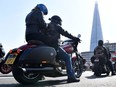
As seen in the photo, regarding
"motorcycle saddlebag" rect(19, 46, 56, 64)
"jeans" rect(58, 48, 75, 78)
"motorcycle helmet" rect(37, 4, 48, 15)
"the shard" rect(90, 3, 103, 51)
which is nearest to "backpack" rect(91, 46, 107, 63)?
"jeans" rect(58, 48, 75, 78)

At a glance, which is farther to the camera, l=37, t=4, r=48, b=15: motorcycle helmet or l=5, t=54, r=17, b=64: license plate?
l=37, t=4, r=48, b=15: motorcycle helmet

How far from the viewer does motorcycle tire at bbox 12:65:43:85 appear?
718 cm

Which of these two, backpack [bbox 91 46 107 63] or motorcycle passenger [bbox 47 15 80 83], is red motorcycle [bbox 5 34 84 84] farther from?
backpack [bbox 91 46 107 63]

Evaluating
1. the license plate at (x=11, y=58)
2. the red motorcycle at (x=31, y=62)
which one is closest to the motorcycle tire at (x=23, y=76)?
the red motorcycle at (x=31, y=62)

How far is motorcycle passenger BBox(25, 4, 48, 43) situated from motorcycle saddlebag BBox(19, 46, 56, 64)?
27cm

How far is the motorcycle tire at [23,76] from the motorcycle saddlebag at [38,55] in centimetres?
27

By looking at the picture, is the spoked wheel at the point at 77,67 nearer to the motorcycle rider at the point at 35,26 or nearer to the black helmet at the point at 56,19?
the black helmet at the point at 56,19

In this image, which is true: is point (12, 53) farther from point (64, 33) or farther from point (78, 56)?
point (78, 56)

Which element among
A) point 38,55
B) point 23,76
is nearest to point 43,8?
point 38,55

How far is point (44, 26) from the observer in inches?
295

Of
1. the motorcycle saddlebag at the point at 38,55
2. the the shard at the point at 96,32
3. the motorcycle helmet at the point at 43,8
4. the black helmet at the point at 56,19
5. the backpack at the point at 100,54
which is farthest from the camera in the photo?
the the shard at the point at 96,32

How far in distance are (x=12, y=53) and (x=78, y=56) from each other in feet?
9.77

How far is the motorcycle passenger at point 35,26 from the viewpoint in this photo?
289 inches

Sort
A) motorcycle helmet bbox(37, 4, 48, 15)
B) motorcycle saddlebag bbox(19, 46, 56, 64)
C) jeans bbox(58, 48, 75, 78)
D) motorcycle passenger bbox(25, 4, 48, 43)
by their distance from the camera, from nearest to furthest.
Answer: motorcycle saddlebag bbox(19, 46, 56, 64) → motorcycle passenger bbox(25, 4, 48, 43) → motorcycle helmet bbox(37, 4, 48, 15) → jeans bbox(58, 48, 75, 78)
